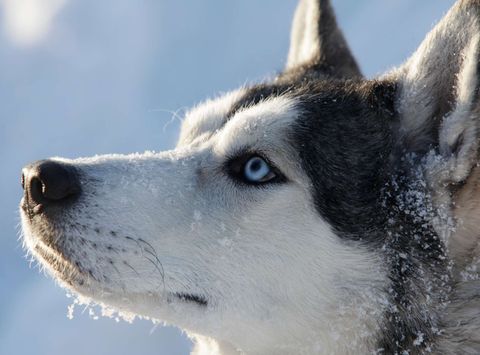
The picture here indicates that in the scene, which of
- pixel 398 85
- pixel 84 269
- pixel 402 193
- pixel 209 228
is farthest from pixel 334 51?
pixel 84 269

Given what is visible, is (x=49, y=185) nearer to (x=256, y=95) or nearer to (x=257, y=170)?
(x=257, y=170)

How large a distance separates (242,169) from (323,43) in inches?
73.4

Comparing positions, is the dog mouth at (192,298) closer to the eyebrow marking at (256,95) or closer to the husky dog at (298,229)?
the husky dog at (298,229)

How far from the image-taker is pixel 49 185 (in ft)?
9.53

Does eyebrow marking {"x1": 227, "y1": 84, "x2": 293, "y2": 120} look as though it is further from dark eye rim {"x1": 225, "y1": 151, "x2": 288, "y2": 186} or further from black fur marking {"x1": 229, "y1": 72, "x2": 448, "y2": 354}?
dark eye rim {"x1": 225, "y1": 151, "x2": 288, "y2": 186}

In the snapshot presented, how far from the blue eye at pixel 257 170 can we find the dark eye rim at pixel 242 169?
1 cm

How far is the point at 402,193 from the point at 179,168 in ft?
3.60

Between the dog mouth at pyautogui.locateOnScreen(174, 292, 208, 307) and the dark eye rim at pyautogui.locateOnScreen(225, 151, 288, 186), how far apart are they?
1.91ft

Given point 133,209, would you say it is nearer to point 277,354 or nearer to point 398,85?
point 277,354

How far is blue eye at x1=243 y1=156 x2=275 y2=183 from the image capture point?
10.2 feet

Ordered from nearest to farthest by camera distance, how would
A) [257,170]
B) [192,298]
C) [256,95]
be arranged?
1. [192,298]
2. [257,170]
3. [256,95]

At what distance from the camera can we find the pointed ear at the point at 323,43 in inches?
184

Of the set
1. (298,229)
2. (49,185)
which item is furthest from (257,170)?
(49,185)

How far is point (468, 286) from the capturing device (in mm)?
3031
